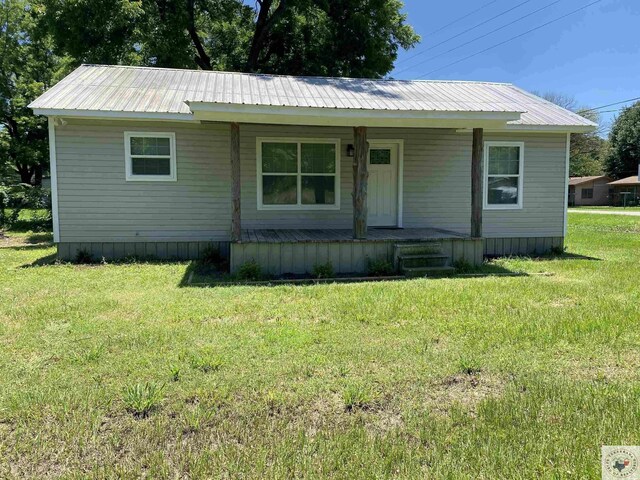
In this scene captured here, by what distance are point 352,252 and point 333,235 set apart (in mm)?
729

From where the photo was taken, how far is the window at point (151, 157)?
8.56 m

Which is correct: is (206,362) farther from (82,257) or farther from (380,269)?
(82,257)

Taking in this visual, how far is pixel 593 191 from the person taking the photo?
43969 millimetres

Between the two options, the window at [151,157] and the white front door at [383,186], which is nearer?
the window at [151,157]

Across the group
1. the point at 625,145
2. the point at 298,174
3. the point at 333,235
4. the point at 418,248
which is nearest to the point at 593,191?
the point at 625,145

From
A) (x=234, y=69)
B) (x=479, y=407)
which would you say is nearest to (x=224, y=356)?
(x=479, y=407)

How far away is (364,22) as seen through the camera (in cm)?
1680

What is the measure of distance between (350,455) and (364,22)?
17236 mm

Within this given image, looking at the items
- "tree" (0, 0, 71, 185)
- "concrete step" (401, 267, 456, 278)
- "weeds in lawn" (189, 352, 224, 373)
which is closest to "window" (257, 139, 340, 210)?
"concrete step" (401, 267, 456, 278)

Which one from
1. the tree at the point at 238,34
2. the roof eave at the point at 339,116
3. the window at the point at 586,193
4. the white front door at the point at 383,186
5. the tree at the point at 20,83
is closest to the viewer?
the roof eave at the point at 339,116

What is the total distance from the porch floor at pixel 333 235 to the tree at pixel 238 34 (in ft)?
32.0

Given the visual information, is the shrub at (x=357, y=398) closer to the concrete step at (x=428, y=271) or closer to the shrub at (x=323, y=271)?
the shrub at (x=323, y=271)

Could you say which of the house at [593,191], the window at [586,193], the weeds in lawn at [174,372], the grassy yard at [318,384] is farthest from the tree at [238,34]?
the window at [586,193]

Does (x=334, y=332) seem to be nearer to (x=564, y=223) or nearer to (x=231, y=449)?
(x=231, y=449)
